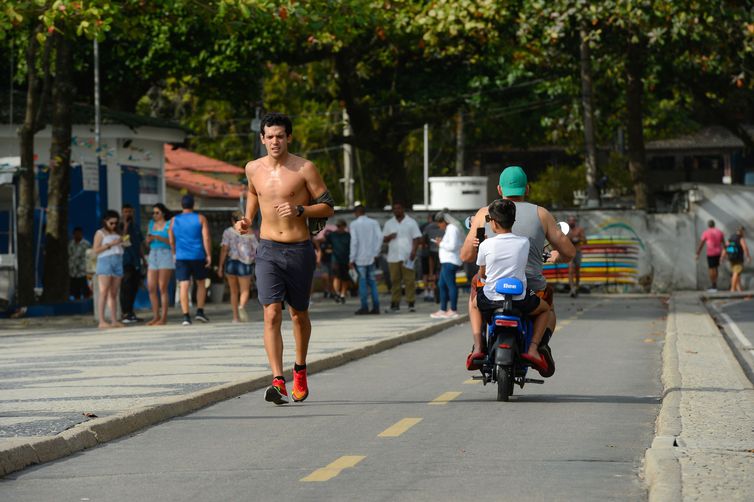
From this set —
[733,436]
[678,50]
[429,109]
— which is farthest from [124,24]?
[429,109]

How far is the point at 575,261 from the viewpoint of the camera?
115 feet

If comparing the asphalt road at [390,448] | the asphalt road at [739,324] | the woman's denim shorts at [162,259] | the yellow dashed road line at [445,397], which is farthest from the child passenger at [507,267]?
the woman's denim shorts at [162,259]

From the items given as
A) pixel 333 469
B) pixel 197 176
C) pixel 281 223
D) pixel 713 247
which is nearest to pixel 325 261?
pixel 713 247

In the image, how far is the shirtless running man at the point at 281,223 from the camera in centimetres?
1096

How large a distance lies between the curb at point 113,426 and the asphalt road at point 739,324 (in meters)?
4.85

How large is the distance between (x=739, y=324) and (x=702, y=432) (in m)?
15.4

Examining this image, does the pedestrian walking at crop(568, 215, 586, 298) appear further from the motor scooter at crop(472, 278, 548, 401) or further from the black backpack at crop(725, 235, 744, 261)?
the motor scooter at crop(472, 278, 548, 401)

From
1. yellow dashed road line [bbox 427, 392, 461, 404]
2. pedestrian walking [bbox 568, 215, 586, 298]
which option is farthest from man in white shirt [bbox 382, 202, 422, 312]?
yellow dashed road line [bbox 427, 392, 461, 404]

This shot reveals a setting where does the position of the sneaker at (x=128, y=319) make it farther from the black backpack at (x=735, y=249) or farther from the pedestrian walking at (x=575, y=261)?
the black backpack at (x=735, y=249)

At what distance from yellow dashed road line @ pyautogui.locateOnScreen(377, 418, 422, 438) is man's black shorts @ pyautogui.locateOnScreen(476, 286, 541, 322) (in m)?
1.41

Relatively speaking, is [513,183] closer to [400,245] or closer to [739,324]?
[739,324]

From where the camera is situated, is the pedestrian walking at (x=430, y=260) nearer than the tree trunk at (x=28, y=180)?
No

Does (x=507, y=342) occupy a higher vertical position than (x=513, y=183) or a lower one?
lower

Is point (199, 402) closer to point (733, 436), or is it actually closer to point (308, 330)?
point (308, 330)
